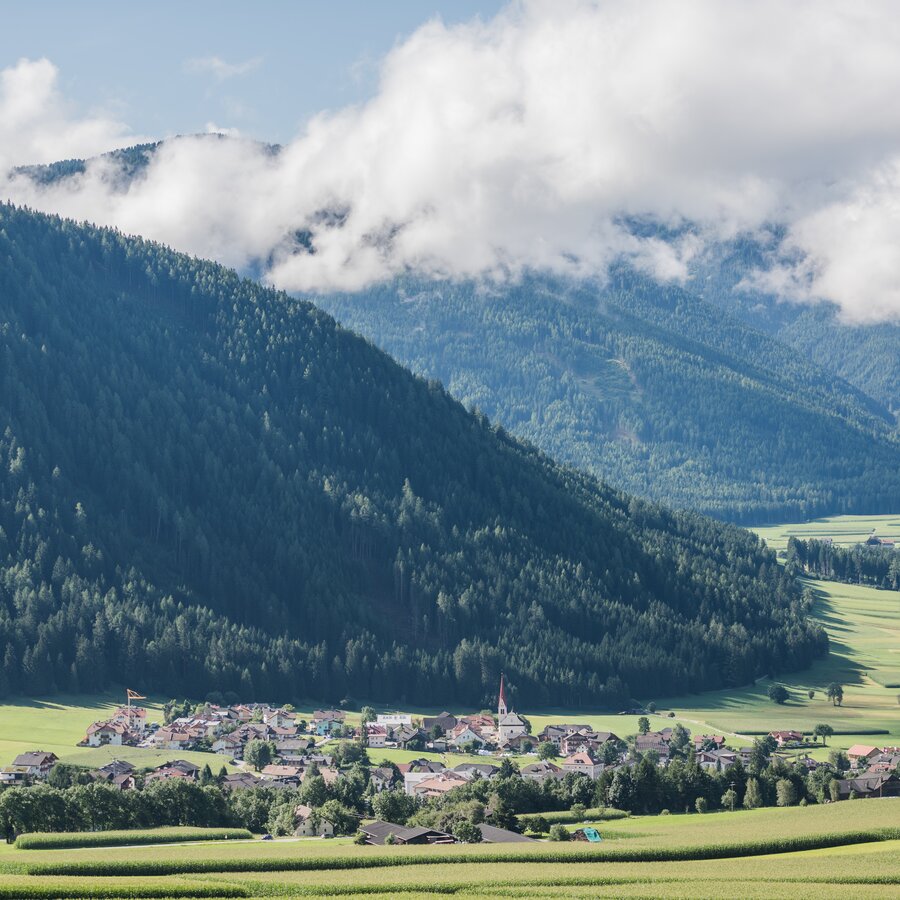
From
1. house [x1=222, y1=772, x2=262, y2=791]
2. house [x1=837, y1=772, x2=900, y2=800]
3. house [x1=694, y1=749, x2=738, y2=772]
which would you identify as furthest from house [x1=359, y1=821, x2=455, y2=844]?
house [x1=694, y1=749, x2=738, y2=772]

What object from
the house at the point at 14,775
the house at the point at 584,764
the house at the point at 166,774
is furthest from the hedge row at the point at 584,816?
the house at the point at 14,775

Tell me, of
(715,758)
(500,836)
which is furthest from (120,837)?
(715,758)

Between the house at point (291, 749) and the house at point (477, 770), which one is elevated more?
the house at point (291, 749)

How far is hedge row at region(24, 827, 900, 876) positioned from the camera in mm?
114812

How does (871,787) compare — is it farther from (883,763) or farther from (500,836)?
(500,836)

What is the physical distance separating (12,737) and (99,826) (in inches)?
2253

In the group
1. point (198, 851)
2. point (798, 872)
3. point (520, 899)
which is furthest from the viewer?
point (198, 851)

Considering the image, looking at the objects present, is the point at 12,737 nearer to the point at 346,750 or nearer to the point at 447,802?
the point at 346,750

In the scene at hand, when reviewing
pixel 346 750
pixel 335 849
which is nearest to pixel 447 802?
pixel 335 849

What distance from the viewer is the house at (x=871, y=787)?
165625 mm

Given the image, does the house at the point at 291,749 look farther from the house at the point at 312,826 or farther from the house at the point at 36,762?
the house at the point at 312,826

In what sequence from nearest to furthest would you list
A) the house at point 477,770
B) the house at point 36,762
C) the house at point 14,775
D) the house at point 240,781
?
the house at point 14,775 → the house at point 240,781 → the house at point 36,762 → the house at point 477,770

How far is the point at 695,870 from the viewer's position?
384ft

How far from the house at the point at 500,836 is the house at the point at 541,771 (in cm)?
3372
